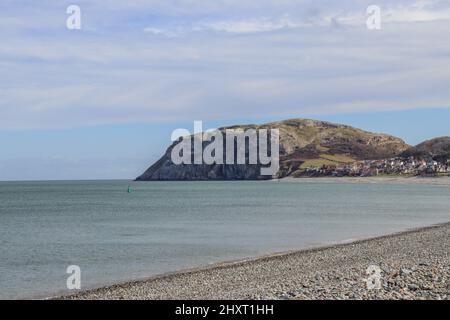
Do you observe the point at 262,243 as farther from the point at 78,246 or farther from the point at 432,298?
the point at 432,298

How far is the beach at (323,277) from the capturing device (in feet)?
63.1

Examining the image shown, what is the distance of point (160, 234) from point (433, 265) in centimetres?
3485

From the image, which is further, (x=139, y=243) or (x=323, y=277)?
(x=139, y=243)

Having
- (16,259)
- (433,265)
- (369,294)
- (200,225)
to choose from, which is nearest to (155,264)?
(16,259)

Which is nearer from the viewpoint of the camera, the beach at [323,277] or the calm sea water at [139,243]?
the beach at [323,277]

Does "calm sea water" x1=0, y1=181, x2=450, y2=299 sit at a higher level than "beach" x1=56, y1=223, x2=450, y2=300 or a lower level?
lower

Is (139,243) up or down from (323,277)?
down

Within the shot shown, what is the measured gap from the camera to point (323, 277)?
78.9ft

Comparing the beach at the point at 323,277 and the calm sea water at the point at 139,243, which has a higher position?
the beach at the point at 323,277

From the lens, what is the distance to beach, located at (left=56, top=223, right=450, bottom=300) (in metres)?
→ 19.2
